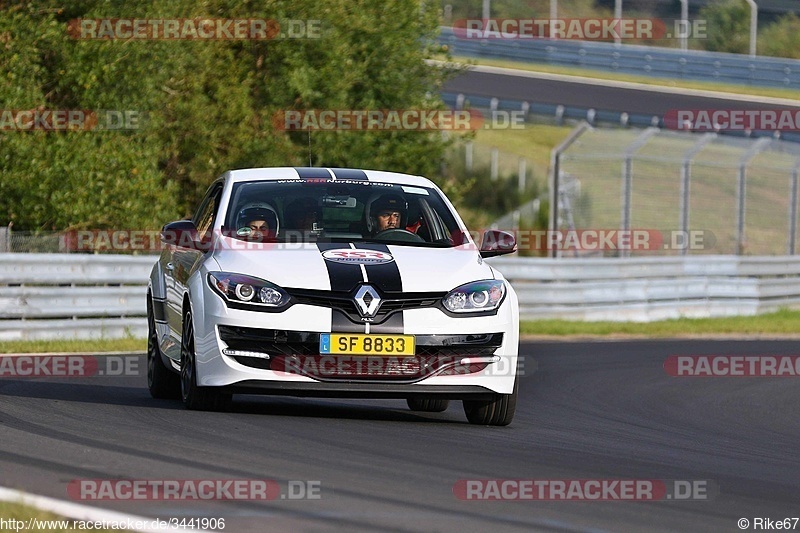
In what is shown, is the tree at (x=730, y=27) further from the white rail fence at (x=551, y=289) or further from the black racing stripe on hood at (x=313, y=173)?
the black racing stripe on hood at (x=313, y=173)

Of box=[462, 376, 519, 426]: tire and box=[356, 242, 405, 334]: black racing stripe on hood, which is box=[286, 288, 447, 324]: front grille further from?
box=[462, 376, 519, 426]: tire

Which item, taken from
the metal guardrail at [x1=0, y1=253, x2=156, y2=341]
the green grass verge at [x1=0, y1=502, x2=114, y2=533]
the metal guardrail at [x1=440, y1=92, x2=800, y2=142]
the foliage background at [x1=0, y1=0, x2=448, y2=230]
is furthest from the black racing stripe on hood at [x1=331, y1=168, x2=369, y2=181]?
the metal guardrail at [x1=440, y1=92, x2=800, y2=142]

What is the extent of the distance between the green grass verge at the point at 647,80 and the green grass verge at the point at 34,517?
118 ft

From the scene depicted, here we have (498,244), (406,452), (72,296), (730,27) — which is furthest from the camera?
(730,27)

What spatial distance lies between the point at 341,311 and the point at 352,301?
8 centimetres

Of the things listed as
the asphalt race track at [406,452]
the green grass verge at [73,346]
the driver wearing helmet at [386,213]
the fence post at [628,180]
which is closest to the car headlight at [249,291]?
the asphalt race track at [406,452]

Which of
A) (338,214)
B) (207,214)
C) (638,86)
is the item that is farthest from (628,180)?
(638,86)

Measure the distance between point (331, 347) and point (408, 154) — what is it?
Answer: 15882mm

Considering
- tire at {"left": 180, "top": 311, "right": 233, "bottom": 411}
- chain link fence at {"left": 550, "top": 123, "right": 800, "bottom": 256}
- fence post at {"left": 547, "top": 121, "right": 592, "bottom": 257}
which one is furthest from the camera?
chain link fence at {"left": 550, "top": 123, "right": 800, "bottom": 256}

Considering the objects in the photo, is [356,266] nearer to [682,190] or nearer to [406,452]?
[406,452]

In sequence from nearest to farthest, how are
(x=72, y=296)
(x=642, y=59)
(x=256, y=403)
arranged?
(x=256, y=403) < (x=72, y=296) < (x=642, y=59)

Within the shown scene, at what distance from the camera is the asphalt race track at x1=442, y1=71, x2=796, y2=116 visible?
137 feet

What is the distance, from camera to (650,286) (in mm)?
23422

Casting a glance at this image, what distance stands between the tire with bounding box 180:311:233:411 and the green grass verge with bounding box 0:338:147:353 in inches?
256
